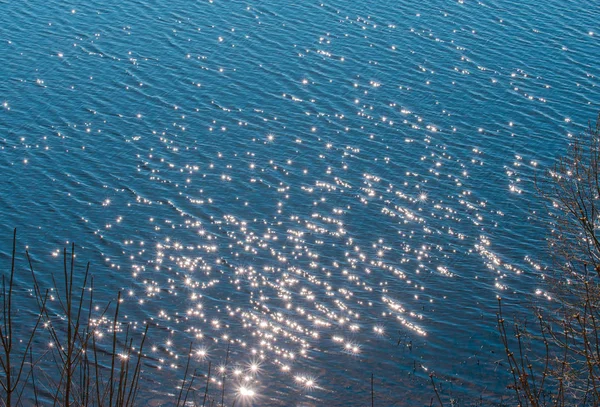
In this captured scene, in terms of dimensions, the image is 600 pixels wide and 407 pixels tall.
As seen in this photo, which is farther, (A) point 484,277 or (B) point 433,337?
(A) point 484,277

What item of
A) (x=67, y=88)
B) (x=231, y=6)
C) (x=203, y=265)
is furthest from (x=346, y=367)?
(x=231, y=6)

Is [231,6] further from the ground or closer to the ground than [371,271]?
further from the ground

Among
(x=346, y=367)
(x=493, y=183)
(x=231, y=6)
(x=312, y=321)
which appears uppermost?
(x=231, y=6)

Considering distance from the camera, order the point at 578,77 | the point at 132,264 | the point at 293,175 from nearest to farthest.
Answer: the point at 132,264
the point at 293,175
the point at 578,77

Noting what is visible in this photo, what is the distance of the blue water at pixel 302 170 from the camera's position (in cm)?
2398

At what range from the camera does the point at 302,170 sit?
31984 mm

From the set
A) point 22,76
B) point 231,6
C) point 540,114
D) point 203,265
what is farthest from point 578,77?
point 22,76

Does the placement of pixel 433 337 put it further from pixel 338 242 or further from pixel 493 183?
pixel 493 183

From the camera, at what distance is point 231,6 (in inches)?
1916

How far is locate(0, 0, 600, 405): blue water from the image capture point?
2398 centimetres

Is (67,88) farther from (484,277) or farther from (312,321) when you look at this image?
(484,277)

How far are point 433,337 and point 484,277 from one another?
3.99 meters

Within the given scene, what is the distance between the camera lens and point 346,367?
22641 mm

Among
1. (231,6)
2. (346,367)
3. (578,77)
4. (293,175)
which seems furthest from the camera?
(231,6)
